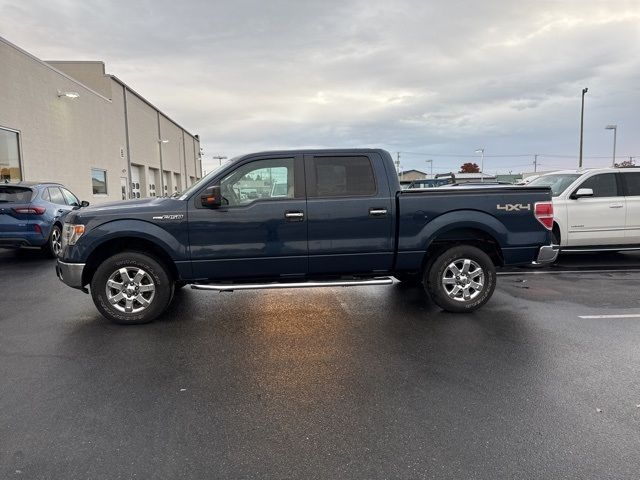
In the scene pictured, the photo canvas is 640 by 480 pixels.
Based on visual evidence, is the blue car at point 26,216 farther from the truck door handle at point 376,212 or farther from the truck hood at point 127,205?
the truck door handle at point 376,212

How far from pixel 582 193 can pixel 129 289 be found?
7.96 metres

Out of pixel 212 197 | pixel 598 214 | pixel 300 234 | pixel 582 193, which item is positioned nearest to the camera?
pixel 212 197

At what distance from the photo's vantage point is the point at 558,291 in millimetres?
6953

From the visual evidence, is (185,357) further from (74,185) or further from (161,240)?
(74,185)

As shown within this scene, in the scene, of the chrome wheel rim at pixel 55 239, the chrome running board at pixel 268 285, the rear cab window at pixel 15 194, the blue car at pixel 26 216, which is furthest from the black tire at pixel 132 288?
the chrome wheel rim at pixel 55 239

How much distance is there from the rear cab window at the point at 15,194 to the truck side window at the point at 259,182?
21.4 ft

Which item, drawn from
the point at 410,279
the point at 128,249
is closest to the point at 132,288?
the point at 128,249

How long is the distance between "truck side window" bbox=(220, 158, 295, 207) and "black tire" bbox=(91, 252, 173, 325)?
1.19 meters

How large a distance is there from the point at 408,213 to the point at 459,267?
0.98 m

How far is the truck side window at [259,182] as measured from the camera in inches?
214

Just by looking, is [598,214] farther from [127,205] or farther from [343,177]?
[127,205]

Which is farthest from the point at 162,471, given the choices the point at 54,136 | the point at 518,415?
the point at 54,136

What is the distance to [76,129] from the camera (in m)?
21.8

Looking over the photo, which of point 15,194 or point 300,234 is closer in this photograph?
point 300,234
